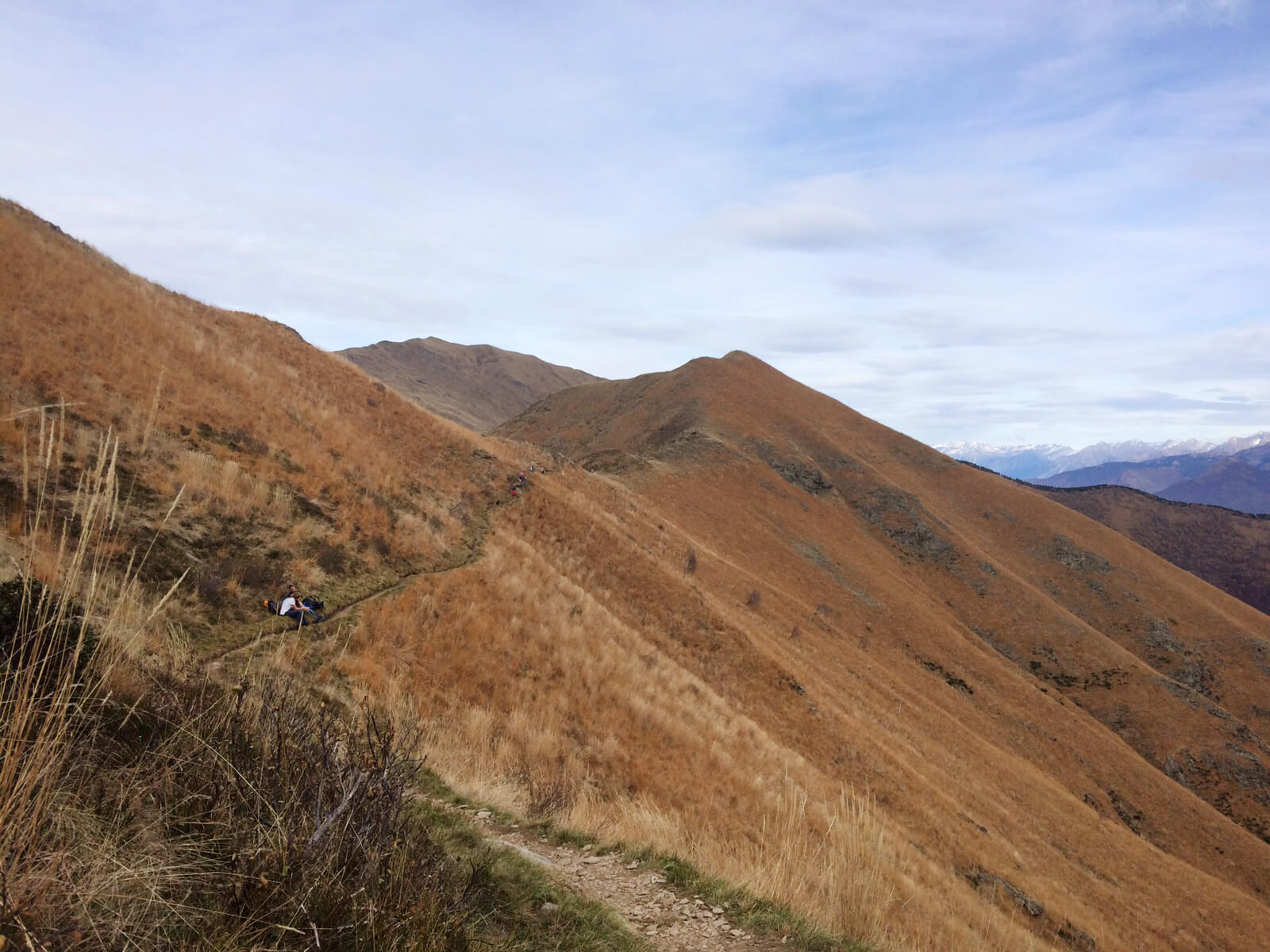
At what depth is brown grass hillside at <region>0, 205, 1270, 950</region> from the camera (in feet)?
30.5

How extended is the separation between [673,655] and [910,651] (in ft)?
107

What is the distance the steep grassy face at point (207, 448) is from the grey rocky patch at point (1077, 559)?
70.8 m

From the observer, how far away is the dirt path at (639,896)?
5.17 m

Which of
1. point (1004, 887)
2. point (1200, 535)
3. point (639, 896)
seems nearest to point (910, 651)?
point (1004, 887)

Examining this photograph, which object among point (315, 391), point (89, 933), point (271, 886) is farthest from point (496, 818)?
point (315, 391)

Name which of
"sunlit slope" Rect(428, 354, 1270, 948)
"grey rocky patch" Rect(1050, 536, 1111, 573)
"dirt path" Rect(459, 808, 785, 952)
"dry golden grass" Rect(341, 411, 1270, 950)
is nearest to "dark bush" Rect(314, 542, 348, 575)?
"dry golden grass" Rect(341, 411, 1270, 950)

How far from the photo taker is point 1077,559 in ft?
230

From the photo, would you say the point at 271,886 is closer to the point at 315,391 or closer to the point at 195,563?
the point at 195,563

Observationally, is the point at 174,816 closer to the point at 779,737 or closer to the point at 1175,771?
the point at 779,737

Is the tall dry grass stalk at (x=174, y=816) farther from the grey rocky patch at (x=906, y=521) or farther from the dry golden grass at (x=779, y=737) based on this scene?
the grey rocky patch at (x=906, y=521)

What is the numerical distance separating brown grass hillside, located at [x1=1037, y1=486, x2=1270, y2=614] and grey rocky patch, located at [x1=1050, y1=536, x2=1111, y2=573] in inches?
2736

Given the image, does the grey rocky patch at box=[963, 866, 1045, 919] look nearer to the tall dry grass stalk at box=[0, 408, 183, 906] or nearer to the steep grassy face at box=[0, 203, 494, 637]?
the steep grassy face at box=[0, 203, 494, 637]

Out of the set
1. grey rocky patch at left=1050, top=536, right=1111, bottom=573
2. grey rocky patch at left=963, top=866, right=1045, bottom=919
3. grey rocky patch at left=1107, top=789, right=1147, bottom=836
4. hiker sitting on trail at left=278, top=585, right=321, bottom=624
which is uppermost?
grey rocky patch at left=1050, top=536, right=1111, bottom=573

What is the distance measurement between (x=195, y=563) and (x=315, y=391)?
48.8ft
